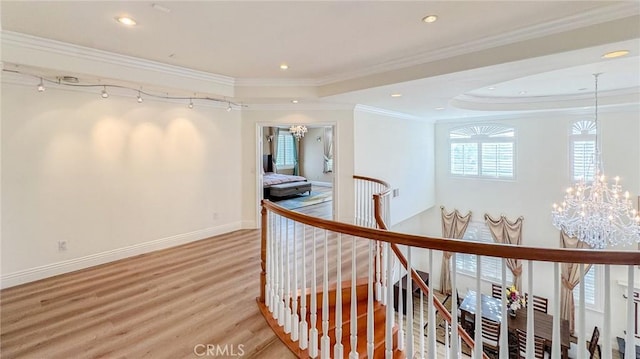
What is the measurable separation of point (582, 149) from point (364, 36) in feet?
21.7

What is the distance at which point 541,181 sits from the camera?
7.34 m

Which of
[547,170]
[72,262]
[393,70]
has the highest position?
[393,70]

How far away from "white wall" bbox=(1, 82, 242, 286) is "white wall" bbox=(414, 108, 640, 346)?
21.5 ft

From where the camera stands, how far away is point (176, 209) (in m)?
4.90

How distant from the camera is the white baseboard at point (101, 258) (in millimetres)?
3521

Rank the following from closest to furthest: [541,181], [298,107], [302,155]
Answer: [298,107] < [541,181] < [302,155]

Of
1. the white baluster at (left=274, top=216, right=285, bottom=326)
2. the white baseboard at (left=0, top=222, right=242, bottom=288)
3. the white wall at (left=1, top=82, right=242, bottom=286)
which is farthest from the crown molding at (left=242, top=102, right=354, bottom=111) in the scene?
the white baluster at (left=274, top=216, right=285, bottom=326)

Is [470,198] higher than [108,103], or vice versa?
[108,103]

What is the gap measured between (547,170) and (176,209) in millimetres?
8192

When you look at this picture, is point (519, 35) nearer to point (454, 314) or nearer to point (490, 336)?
point (454, 314)

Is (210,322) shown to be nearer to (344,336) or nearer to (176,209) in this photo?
(344,336)

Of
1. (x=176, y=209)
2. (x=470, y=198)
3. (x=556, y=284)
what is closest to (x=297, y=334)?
(x=556, y=284)

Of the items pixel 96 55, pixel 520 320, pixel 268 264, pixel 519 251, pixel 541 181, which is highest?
pixel 96 55

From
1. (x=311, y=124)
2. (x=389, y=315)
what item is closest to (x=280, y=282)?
(x=389, y=315)
